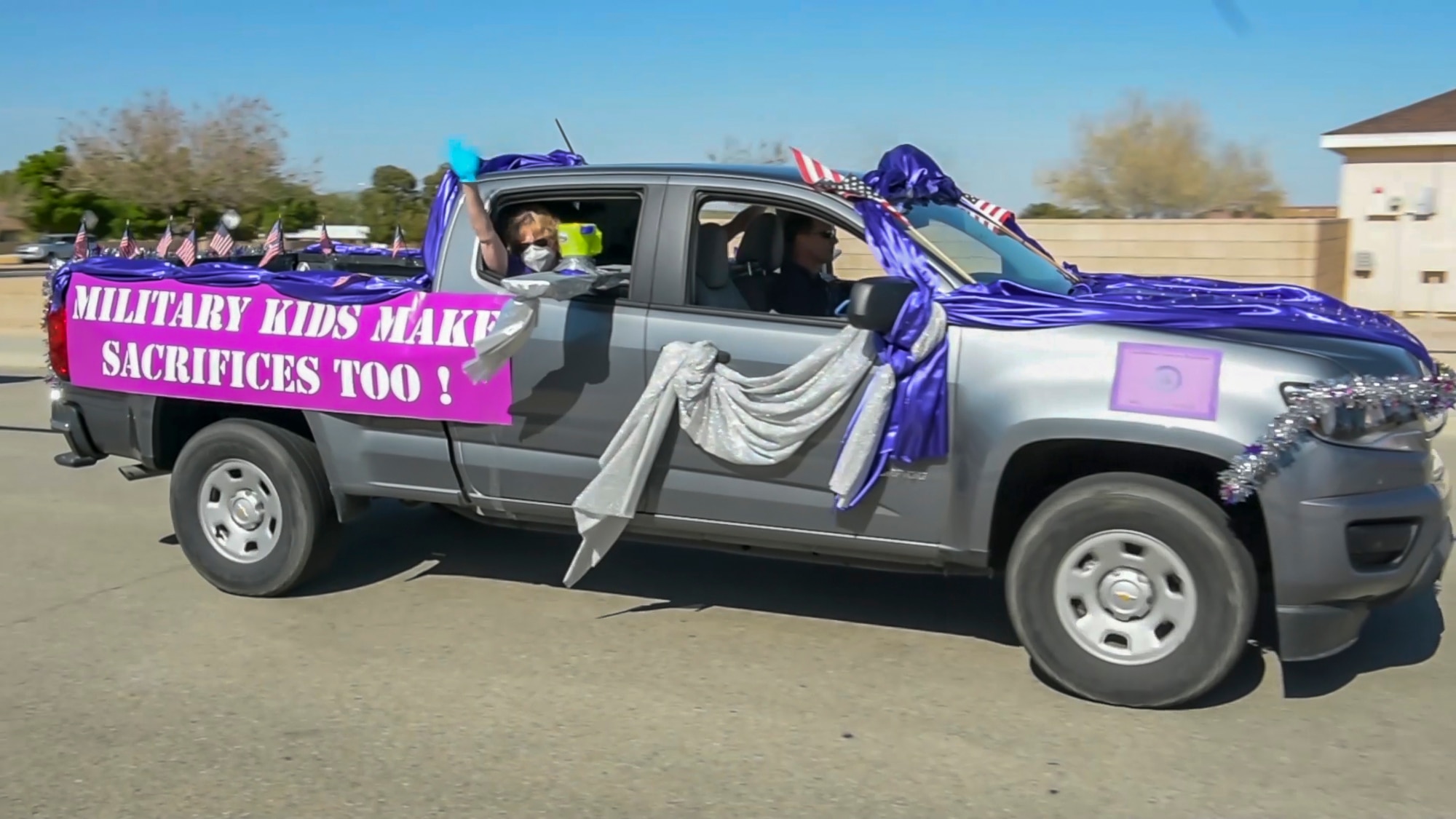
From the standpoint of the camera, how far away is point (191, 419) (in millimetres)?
6699

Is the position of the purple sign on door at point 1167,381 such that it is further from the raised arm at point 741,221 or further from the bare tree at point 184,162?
the bare tree at point 184,162

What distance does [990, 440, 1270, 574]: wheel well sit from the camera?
486 cm

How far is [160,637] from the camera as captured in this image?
5.81 m

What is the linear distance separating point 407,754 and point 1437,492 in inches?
142

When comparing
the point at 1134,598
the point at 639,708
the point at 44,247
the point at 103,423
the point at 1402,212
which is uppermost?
the point at 1402,212

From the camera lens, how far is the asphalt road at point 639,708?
13.8 feet

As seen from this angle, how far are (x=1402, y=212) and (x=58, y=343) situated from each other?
19.6 metres

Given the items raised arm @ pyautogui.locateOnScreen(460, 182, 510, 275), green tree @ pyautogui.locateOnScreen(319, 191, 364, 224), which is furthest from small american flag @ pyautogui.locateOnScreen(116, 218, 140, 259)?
green tree @ pyautogui.locateOnScreen(319, 191, 364, 224)

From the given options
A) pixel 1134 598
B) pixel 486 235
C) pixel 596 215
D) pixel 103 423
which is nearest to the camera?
pixel 1134 598

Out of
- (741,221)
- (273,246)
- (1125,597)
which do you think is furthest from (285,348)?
(1125,597)

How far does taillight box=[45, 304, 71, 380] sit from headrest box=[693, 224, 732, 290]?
3200 millimetres

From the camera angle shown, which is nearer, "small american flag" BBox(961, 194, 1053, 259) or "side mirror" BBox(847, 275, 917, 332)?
"side mirror" BBox(847, 275, 917, 332)

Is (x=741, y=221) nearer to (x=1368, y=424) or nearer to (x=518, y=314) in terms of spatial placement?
(x=518, y=314)

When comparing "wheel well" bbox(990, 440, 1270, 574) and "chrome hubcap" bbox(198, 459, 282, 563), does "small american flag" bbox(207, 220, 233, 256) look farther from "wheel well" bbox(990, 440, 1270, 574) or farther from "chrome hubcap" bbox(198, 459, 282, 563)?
"wheel well" bbox(990, 440, 1270, 574)
